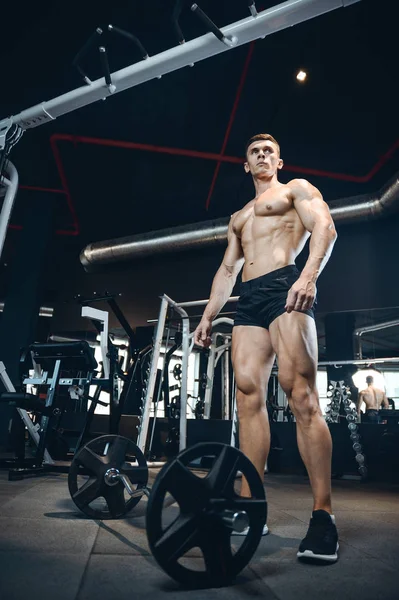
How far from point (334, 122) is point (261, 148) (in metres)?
3.29

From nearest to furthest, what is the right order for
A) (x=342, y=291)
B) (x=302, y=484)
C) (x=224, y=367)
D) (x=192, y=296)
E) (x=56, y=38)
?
1. (x=302, y=484)
2. (x=56, y=38)
3. (x=224, y=367)
4. (x=342, y=291)
5. (x=192, y=296)

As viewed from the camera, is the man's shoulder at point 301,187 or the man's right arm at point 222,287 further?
the man's right arm at point 222,287

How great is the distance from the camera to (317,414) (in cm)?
135

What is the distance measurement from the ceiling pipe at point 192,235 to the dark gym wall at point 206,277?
26 cm

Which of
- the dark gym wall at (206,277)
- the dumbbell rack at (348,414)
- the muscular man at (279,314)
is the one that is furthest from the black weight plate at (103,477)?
the dark gym wall at (206,277)

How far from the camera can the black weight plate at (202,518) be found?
894 millimetres

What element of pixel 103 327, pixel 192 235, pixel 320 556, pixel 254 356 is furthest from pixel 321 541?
pixel 192 235

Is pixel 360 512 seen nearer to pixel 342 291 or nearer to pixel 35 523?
pixel 35 523

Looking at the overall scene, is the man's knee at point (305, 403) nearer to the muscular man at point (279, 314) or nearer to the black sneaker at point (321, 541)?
the muscular man at point (279, 314)

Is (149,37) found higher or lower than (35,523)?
higher

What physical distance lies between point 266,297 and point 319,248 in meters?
0.27

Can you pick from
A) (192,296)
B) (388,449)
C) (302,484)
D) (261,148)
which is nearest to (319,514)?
(261,148)

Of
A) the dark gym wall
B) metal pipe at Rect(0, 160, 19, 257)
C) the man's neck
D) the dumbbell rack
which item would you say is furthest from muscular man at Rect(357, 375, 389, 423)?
metal pipe at Rect(0, 160, 19, 257)

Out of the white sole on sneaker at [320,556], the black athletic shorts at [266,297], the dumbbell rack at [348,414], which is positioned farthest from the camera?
the dumbbell rack at [348,414]
